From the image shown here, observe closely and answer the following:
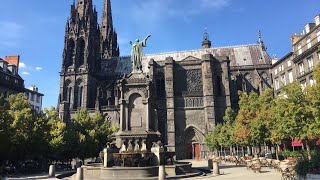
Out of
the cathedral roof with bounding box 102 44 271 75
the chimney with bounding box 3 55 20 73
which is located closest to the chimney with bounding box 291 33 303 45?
the cathedral roof with bounding box 102 44 271 75

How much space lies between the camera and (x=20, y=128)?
972 inches

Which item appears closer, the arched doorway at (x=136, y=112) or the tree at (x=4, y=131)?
the arched doorway at (x=136, y=112)

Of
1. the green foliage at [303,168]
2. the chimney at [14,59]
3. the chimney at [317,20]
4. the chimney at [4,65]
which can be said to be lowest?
the green foliage at [303,168]

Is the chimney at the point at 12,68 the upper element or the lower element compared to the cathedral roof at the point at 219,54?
lower

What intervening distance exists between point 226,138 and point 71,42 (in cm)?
4086

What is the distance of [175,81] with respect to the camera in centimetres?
5784

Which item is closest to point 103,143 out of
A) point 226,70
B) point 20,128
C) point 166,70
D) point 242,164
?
point 20,128

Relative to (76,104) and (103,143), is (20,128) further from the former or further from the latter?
(76,104)

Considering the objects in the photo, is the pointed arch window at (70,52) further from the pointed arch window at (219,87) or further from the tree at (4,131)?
the tree at (4,131)

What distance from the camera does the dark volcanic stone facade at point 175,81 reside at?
5494 cm

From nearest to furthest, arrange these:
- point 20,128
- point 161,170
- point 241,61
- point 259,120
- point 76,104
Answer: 1. point 161,170
2. point 20,128
3. point 259,120
4. point 76,104
5. point 241,61

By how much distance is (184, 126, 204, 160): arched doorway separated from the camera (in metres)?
55.0

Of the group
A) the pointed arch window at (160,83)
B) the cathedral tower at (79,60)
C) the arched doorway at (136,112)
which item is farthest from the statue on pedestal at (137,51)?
the cathedral tower at (79,60)

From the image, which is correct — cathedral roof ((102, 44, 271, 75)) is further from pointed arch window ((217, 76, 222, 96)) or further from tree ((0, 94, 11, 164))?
tree ((0, 94, 11, 164))
